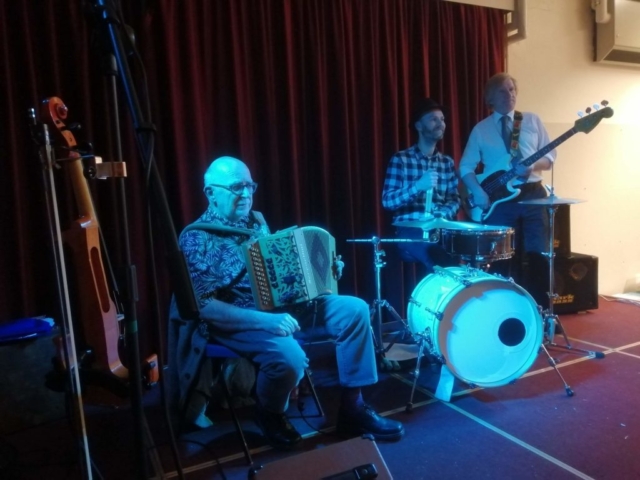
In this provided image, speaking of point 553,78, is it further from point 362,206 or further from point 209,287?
point 209,287

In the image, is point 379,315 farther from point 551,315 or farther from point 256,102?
point 256,102

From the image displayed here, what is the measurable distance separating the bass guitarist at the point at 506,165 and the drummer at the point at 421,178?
0.24m

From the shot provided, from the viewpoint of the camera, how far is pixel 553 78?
4.15 metres

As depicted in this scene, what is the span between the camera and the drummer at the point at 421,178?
2.89 meters

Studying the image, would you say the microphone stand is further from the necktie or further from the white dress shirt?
the necktie

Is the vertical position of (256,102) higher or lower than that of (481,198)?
higher

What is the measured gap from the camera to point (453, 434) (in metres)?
1.99

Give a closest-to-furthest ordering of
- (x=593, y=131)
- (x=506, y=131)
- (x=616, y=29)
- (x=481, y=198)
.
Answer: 1. (x=481, y=198)
2. (x=506, y=131)
3. (x=616, y=29)
4. (x=593, y=131)

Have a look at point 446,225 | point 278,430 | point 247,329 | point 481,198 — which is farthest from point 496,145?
point 278,430

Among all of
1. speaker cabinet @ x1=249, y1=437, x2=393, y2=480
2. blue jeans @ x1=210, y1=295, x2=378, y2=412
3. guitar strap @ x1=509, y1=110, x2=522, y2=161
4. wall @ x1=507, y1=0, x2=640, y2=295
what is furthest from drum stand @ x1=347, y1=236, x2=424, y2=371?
wall @ x1=507, y1=0, x2=640, y2=295

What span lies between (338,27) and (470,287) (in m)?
1.99

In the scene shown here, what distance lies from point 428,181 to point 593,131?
8.26 feet

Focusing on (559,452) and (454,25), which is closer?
(559,452)

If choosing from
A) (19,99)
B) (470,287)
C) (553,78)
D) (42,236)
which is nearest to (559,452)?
(470,287)
